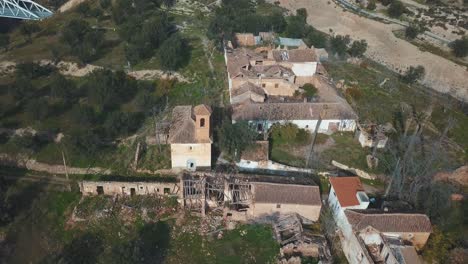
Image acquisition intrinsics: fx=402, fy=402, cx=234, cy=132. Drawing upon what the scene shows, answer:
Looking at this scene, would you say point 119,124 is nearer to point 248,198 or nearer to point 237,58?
point 248,198

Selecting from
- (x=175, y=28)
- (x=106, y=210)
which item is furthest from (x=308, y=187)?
(x=175, y=28)

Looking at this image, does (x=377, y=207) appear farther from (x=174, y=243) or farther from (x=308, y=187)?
(x=174, y=243)

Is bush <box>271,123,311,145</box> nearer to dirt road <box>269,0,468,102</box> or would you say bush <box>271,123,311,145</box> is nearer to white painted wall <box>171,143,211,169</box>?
white painted wall <box>171,143,211,169</box>

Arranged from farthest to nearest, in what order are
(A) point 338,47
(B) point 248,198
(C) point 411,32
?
(C) point 411,32 < (A) point 338,47 < (B) point 248,198

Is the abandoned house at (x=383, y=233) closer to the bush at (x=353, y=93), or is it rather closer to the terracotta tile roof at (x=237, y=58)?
the bush at (x=353, y=93)

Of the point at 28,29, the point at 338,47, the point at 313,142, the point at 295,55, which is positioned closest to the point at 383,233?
the point at 313,142

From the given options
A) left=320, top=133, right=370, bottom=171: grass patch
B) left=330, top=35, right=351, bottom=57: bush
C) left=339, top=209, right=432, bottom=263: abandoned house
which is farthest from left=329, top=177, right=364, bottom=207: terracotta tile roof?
left=330, top=35, right=351, bottom=57: bush
